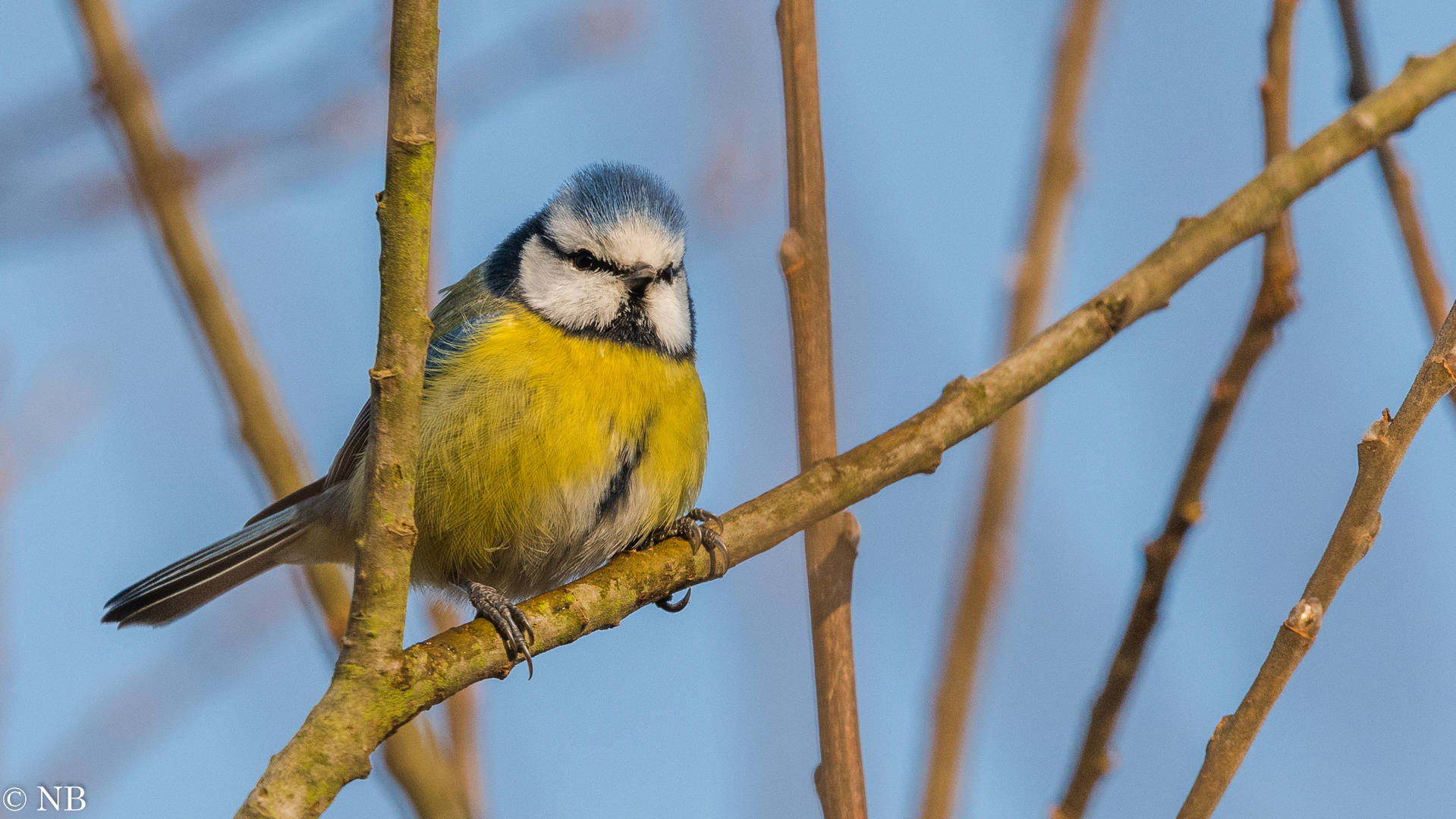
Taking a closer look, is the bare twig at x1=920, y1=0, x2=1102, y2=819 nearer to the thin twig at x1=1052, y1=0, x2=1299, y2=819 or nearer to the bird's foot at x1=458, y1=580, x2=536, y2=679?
the thin twig at x1=1052, y1=0, x2=1299, y2=819

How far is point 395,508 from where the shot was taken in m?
1.37

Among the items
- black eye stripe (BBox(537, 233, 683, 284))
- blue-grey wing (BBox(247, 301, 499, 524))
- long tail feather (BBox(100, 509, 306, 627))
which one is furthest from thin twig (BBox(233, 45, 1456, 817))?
long tail feather (BBox(100, 509, 306, 627))

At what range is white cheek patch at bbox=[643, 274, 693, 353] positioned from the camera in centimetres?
262

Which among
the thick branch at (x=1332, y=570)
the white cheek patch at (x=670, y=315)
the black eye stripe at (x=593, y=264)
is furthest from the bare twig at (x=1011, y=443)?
the black eye stripe at (x=593, y=264)

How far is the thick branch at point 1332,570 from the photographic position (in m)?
1.09

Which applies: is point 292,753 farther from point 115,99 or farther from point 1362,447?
point 1362,447

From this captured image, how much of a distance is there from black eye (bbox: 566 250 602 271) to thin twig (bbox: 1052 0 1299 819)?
1474mm

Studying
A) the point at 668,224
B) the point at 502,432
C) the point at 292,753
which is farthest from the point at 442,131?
the point at 292,753

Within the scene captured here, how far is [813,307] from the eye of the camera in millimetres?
1473

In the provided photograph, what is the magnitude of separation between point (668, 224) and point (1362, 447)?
1823 millimetres

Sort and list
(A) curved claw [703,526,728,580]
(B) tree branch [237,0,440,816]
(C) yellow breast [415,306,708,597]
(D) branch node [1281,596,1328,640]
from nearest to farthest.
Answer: (D) branch node [1281,596,1328,640]
(B) tree branch [237,0,440,816]
(A) curved claw [703,526,728,580]
(C) yellow breast [415,306,708,597]

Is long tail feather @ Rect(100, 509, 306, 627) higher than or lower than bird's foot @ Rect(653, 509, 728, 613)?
higher

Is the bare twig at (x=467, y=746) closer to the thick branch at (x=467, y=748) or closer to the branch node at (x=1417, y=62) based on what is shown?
the thick branch at (x=467, y=748)

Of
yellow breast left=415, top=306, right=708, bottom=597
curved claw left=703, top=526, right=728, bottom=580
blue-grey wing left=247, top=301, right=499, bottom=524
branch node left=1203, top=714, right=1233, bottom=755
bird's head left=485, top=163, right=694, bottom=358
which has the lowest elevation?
branch node left=1203, top=714, right=1233, bottom=755
